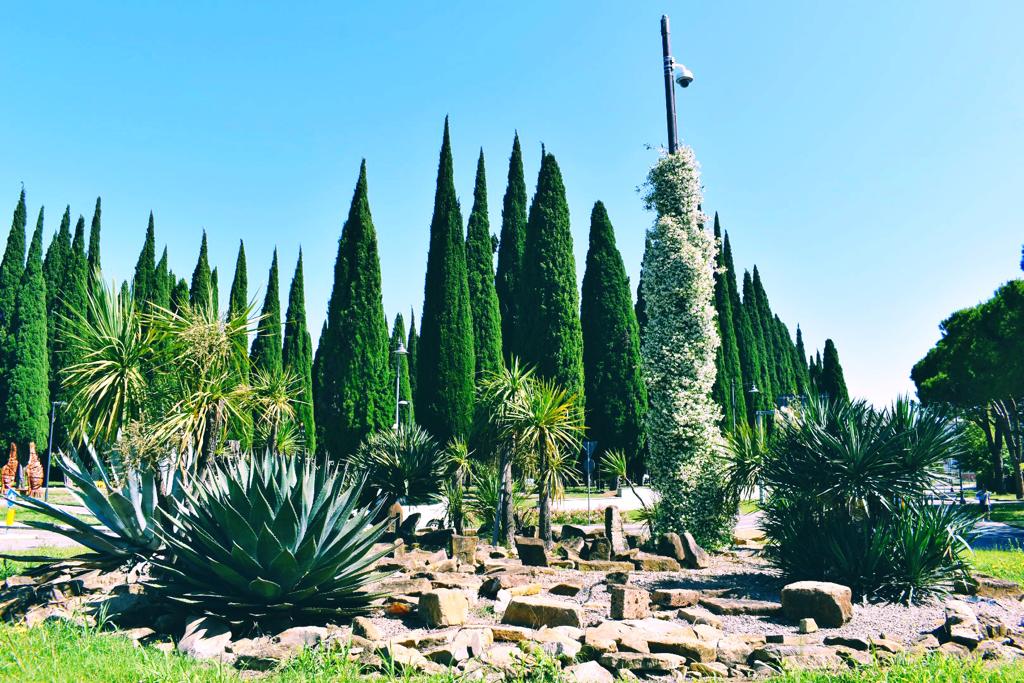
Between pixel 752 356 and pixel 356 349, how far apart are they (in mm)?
28638

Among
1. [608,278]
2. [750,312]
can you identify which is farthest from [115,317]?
[750,312]

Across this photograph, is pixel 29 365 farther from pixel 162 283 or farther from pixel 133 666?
pixel 133 666

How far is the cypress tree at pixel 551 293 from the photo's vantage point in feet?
90.4

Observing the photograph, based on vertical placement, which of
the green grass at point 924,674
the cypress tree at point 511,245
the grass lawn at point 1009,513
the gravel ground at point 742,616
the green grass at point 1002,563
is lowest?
the grass lawn at point 1009,513

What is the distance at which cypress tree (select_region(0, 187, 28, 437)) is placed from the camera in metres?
A: 32.4

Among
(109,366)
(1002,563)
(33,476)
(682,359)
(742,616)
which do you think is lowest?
(1002,563)

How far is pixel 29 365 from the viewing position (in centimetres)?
3303

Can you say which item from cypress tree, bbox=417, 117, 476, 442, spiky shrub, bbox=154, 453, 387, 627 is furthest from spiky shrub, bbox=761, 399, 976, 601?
cypress tree, bbox=417, 117, 476, 442

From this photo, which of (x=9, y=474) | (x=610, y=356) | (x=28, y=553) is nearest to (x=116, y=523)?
(x=28, y=553)

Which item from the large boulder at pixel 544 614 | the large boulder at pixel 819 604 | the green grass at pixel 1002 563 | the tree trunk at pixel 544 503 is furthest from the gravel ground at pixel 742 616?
the tree trunk at pixel 544 503

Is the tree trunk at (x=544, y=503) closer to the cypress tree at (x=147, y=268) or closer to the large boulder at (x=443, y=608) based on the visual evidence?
the large boulder at (x=443, y=608)

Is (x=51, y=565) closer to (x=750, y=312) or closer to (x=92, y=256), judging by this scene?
(x=92, y=256)

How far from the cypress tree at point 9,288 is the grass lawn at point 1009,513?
3871 cm

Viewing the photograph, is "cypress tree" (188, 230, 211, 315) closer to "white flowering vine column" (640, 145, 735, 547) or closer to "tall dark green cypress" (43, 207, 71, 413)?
"tall dark green cypress" (43, 207, 71, 413)
